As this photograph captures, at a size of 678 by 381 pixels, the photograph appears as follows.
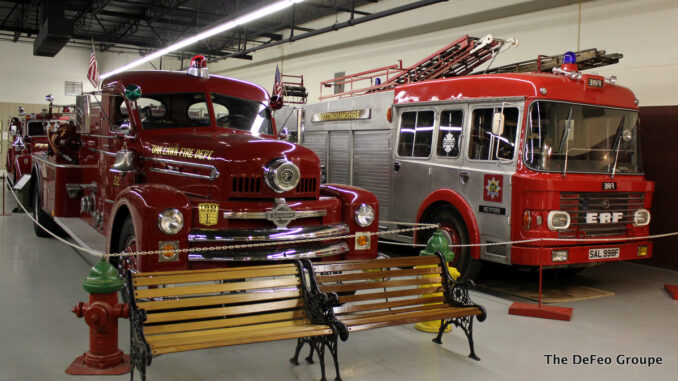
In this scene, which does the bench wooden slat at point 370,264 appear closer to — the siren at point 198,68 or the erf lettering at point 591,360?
the erf lettering at point 591,360

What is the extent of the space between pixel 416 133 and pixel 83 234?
13.9ft

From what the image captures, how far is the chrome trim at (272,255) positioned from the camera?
4.72m

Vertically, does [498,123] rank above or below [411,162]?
above

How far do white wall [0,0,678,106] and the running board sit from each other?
7704mm

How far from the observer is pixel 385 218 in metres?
8.48

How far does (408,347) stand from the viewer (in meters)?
4.86

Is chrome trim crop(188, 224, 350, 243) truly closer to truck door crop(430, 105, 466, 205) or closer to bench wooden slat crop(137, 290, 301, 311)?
bench wooden slat crop(137, 290, 301, 311)

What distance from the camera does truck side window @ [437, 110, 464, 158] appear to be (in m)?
7.37

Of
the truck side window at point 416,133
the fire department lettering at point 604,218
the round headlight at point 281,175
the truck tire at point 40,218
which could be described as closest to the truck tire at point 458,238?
the truck side window at point 416,133

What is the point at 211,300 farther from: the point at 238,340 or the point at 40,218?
the point at 40,218

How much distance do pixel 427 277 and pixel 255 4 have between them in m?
14.1

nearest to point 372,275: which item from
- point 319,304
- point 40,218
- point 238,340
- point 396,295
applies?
point 396,295

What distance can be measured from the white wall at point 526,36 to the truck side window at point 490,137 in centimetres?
343

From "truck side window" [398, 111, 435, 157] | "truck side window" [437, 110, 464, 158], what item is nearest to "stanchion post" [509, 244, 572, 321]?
"truck side window" [437, 110, 464, 158]
